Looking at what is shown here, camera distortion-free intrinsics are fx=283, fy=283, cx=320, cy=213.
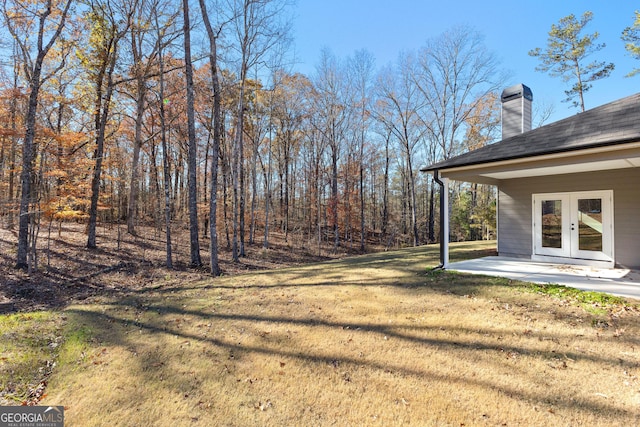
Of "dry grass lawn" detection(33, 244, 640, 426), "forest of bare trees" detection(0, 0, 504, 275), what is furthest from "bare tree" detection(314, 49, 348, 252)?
"dry grass lawn" detection(33, 244, 640, 426)

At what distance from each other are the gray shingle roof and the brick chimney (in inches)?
101

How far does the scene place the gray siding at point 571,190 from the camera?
620cm

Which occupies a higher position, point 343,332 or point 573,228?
point 573,228

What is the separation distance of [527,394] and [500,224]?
22.6ft

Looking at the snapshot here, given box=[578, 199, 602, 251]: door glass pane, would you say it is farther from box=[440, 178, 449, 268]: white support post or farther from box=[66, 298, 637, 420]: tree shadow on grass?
box=[66, 298, 637, 420]: tree shadow on grass

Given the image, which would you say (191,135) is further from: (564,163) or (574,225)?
(574,225)

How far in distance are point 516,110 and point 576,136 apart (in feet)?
14.1

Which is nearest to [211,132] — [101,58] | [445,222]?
[101,58]

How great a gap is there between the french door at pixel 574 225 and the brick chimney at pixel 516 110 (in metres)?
2.55

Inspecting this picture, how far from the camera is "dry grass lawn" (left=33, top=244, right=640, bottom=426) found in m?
2.46

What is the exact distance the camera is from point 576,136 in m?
5.19

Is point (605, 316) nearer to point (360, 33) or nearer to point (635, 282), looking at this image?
point (635, 282)

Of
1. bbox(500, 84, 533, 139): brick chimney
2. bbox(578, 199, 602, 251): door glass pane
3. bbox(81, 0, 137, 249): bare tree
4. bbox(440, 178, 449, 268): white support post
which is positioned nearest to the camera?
bbox(440, 178, 449, 268): white support post

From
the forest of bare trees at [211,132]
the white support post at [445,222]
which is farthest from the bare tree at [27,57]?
the white support post at [445,222]
